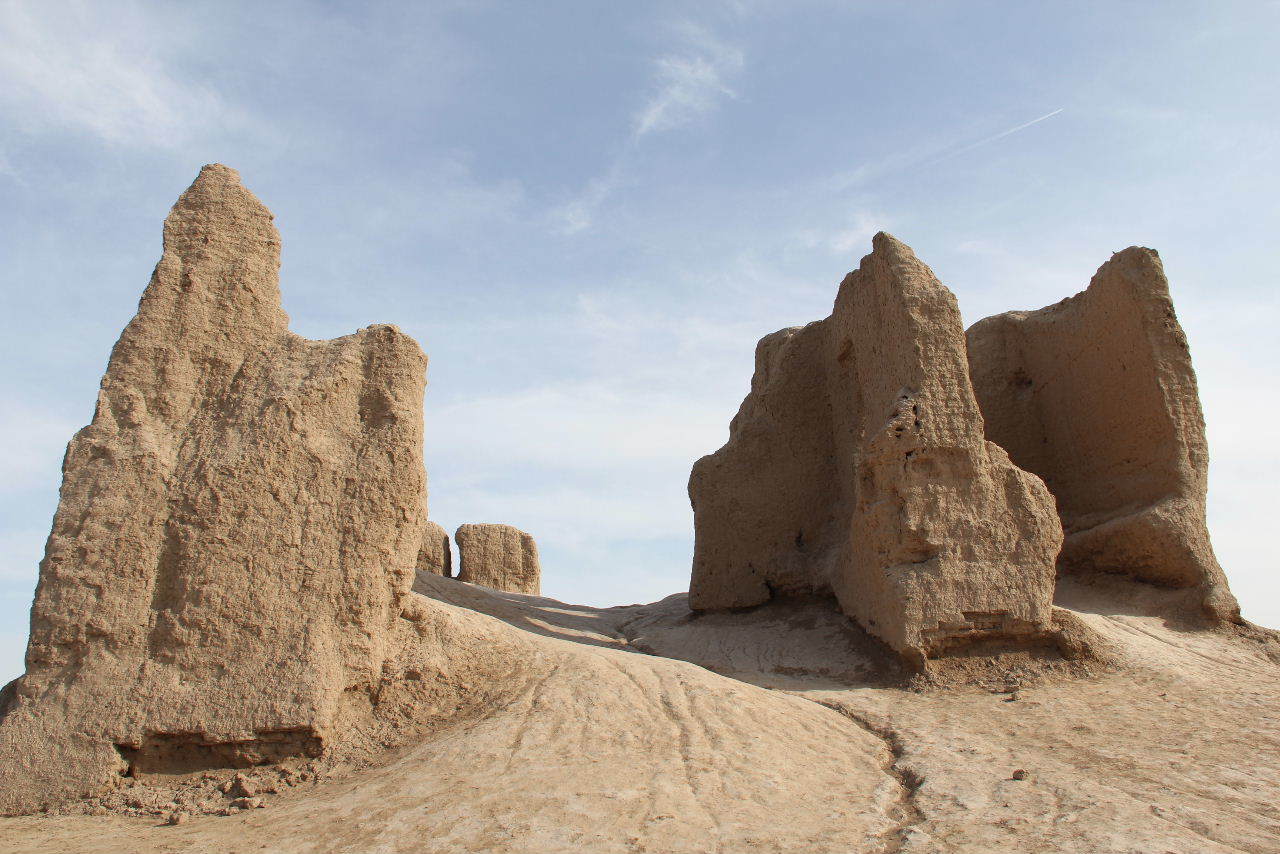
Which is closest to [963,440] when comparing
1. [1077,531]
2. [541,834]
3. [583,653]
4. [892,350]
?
[892,350]

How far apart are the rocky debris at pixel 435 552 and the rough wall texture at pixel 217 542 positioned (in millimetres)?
7778

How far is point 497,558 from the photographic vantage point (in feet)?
50.5

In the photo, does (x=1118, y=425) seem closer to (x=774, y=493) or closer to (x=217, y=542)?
(x=774, y=493)

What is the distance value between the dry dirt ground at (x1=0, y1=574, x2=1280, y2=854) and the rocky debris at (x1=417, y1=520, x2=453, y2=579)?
23.5 feet

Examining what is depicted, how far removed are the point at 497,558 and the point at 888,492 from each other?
8.57 m

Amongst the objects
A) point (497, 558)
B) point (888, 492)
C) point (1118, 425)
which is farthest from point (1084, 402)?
point (497, 558)

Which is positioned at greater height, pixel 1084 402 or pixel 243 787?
pixel 1084 402

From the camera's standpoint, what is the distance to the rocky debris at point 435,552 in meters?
14.2

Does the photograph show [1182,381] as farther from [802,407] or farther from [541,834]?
[541,834]

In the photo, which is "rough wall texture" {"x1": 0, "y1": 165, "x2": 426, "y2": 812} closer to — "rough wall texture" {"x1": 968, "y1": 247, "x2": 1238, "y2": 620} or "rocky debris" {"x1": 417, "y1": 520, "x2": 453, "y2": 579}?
"rough wall texture" {"x1": 968, "y1": 247, "x2": 1238, "y2": 620}

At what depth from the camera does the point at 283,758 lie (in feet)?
17.8

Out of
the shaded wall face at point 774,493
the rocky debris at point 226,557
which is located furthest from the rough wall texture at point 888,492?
the rocky debris at point 226,557

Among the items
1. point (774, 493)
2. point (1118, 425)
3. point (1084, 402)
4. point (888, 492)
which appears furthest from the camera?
point (774, 493)

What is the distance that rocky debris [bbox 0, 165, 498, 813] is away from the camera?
17.6ft
